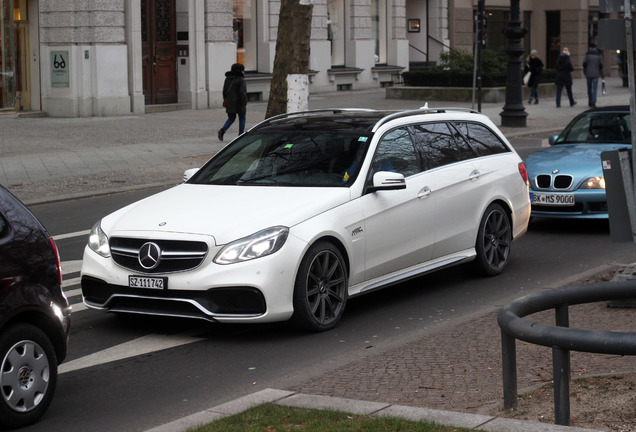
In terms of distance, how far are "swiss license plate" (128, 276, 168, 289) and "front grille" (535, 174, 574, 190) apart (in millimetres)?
6452

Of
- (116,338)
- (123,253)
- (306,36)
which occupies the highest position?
(306,36)

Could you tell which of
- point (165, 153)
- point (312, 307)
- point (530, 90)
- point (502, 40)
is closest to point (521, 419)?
point (312, 307)

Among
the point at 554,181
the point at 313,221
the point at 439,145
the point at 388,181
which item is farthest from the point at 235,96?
the point at 313,221

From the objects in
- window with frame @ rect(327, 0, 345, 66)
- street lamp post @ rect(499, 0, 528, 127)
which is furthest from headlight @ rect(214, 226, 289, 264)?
window with frame @ rect(327, 0, 345, 66)

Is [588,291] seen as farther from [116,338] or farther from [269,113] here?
[269,113]

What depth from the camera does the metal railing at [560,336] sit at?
4.88 meters

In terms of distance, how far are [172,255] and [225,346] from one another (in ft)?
2.54

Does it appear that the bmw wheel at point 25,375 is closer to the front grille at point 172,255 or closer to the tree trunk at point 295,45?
the front grille at point 172,255

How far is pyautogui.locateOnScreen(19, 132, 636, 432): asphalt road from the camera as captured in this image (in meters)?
6.63

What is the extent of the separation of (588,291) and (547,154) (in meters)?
8.12

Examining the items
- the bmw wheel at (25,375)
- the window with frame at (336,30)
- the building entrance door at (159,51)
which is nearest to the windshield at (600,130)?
the bmw wheel at (25,375)

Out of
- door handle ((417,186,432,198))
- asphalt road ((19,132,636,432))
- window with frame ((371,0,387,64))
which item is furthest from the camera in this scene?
window with frame ((371,0,387,64))

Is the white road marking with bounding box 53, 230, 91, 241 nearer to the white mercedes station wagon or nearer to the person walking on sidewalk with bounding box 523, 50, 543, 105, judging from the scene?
the white mercedes station wagon

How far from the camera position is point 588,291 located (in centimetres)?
581
